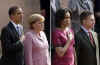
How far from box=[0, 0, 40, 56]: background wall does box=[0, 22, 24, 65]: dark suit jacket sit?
187 cm

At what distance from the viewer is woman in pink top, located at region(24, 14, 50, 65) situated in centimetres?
369

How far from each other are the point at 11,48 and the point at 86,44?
1.08 metres

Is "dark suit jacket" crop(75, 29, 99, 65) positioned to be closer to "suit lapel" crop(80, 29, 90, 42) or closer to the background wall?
"suit lapel" crop(80, 29, 90, 42)

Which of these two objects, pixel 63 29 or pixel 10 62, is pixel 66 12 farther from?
pixel 10 62

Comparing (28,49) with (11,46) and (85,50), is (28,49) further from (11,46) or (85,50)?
(85,50)

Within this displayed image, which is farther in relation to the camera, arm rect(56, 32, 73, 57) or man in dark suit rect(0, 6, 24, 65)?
arm rect(56, 32, 73, 57)

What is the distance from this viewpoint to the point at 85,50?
4.04 m

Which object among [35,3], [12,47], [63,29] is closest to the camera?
[12,47]

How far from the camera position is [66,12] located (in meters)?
4.03

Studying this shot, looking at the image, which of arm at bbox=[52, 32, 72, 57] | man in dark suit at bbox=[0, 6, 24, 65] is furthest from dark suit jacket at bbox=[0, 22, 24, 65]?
arm at bbox=[52, 32, 72, 57]

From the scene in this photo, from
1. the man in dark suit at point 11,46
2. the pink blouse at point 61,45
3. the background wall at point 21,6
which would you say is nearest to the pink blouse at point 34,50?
the man in dark suit at point 11,46

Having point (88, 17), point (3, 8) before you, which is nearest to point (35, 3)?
point (3, 8)

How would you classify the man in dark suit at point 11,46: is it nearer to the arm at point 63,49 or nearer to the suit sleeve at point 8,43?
the suit sleeve at point 8,43

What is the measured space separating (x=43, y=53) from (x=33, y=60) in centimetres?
15
